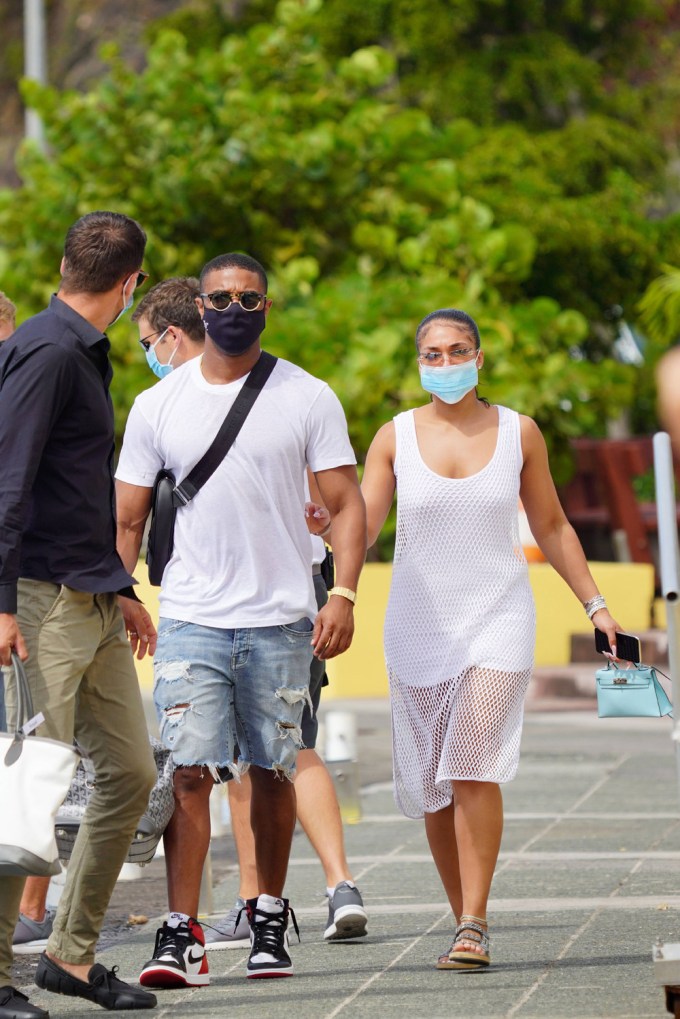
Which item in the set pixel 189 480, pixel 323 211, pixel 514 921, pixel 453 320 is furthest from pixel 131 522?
pixel 323 211

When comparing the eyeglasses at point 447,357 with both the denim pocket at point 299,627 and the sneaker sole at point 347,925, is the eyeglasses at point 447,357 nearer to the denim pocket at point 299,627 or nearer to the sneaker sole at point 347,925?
the denim pocket at point 299,627

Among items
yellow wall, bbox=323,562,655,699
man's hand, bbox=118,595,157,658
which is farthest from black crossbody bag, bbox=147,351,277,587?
yellow wall, bbox=323,562,655,699

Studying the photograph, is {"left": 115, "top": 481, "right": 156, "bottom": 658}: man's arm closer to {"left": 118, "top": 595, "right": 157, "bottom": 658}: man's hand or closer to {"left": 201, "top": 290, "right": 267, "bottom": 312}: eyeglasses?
{"left": 118, "top": 595, "right": 157, "bottom": 658}: man's hand

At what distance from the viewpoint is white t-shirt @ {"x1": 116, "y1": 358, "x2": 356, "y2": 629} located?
5.32 m

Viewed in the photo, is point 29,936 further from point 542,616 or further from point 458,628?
point 542,616

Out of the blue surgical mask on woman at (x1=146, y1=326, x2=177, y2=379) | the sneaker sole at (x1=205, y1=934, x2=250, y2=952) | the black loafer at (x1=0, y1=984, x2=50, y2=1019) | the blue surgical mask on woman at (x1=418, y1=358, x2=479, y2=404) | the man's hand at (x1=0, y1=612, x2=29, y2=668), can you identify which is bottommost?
the sneaker sole at (x1=205, y1=934, x2=250, y2=952)

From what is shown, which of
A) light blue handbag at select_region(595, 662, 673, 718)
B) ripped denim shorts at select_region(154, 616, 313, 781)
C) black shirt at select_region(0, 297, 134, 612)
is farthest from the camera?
ripped denim shorts at select_region(154, 616, 313, 781)

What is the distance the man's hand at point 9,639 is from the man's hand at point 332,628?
3.13 ft

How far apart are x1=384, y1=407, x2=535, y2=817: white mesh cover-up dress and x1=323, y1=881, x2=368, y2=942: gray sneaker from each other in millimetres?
363

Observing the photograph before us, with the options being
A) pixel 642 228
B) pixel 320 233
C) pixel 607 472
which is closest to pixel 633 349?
pixel 642 228

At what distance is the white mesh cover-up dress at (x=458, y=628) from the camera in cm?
562

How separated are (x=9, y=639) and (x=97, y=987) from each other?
3.31 ft

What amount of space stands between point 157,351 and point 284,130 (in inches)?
473

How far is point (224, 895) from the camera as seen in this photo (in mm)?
7160
